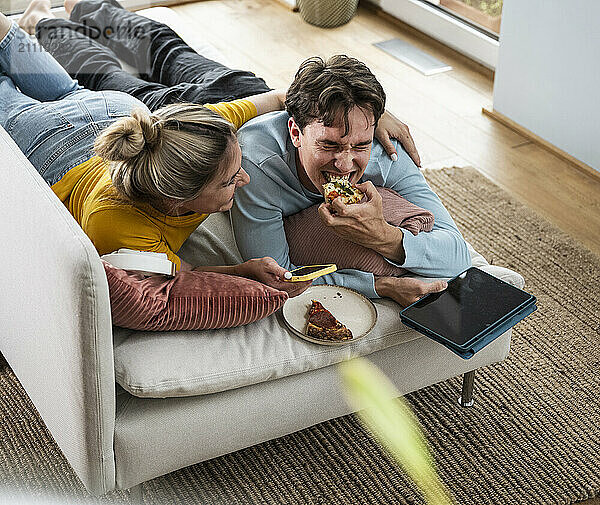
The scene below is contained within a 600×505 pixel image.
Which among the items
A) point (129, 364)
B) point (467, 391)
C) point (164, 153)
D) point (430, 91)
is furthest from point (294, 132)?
point (430, 91)

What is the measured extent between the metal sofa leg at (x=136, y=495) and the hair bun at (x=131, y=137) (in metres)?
0.68

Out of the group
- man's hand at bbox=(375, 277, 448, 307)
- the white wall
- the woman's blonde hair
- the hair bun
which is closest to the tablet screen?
man's hand at bbox=(375, 277, 448, 307)

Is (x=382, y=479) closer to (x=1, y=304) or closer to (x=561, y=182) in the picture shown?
(x=1, y=304)

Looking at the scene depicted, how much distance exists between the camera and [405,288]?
1761mm

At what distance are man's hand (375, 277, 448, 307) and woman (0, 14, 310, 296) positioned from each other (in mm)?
191

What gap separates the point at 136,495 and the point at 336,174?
80cm

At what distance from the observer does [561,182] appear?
2.94m

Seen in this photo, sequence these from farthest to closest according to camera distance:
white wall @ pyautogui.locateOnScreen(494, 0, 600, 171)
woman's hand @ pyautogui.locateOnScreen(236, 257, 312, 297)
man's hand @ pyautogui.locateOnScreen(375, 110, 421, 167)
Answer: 1. white wall @ pyautogui.locateOnScreen(494, 0, 600, 171)
2. man's hand @ pyautogui.locateOnScreen(375, 110, 421, 167)
3. woman's hand @ pyautogui.locateOnScreen(236, 257, 312, 297)

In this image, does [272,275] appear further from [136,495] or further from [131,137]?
[136,495]

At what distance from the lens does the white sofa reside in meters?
1.36

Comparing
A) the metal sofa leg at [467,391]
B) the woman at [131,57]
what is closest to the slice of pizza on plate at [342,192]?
the metal sofa leg at [467,391]

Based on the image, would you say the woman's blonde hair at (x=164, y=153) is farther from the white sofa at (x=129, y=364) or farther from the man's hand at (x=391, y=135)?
the man's hand at (x=391, y=135)

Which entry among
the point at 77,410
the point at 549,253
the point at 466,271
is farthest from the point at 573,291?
the point at 77,410

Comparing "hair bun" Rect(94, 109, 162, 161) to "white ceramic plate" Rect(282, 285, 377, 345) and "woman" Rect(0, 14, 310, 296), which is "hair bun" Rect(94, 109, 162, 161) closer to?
"woman" Rect(0, 14, 310, 296)
